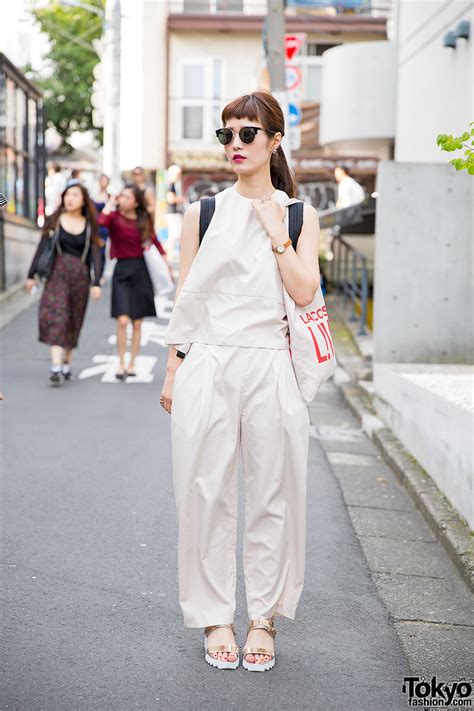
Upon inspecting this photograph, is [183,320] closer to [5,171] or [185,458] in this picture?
[185,458]

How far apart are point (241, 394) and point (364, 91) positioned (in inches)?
543

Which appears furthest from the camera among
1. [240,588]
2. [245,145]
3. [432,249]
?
[432,249]

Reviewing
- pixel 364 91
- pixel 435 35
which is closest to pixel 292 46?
pixel 364 91

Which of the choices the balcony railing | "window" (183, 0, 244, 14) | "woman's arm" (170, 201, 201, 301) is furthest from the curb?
"window" (183, 0, 244, 14)

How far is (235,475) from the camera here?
12.0ft

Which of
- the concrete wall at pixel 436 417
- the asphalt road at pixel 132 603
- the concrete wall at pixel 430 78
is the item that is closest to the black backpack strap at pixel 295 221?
the asphalt road at pixel 132 603

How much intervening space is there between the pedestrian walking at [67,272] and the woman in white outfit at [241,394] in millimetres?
6686

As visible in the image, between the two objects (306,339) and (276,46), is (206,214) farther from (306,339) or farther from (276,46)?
(276,46)

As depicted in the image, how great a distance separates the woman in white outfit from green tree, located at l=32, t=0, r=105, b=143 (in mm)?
42581

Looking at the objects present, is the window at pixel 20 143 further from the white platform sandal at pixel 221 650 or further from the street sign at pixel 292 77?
the white platform sandal at pixel 221 650

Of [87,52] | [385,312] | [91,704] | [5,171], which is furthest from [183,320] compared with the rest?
[87,52]

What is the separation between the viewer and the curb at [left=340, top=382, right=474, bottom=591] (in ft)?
16.2

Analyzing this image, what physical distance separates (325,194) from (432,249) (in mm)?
24565

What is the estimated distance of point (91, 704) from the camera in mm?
3285
